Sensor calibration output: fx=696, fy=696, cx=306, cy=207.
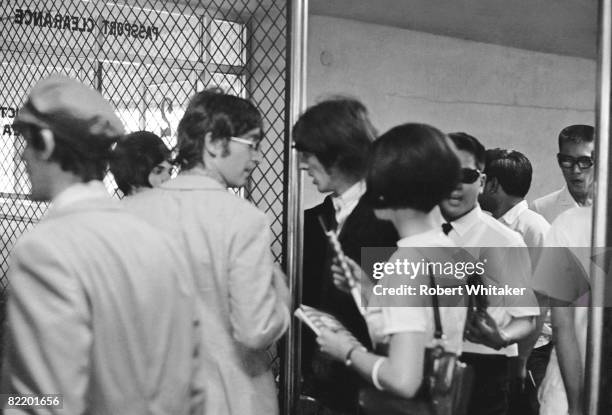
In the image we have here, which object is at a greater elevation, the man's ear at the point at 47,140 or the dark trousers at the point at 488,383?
the man's ear at the point at 47,140

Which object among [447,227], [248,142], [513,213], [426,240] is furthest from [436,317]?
[513,213]

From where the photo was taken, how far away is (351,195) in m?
1.98

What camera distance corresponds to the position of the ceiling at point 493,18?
6219 mm

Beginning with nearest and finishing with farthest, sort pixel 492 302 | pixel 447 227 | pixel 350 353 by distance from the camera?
pixel 350 353 → pixel 492 302 → pixel 447 227

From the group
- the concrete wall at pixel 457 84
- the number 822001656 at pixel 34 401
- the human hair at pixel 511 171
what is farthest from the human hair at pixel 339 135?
the concrete wall at pixel 457 84

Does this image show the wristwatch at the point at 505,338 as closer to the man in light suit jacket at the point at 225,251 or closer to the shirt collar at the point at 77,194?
the man in light suit jacket at the point at 225,251

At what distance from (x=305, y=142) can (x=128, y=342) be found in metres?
0.97

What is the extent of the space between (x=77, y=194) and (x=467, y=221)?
1.61m

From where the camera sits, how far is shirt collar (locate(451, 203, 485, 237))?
250cm

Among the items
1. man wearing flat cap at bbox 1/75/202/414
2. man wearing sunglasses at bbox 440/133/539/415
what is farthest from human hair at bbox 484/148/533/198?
man wearing flat cap at bbox 1/75/202/414

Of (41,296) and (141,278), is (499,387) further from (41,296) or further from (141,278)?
(41,296)

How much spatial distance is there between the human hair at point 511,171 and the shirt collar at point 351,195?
1338 mm

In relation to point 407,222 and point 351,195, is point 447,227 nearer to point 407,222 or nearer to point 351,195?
point 351,195

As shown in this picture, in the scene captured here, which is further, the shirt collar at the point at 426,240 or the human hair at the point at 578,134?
the human hair at the point at 578,134
